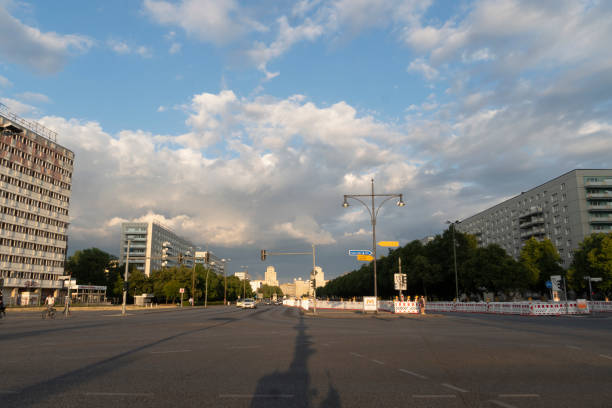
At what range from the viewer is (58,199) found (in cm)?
9181

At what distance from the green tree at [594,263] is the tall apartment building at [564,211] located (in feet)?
44.5

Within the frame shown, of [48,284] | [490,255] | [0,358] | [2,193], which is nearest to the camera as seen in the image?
[0,358]

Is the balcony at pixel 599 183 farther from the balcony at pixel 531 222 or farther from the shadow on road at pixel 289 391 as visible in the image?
the shadow on road at pixel 289 391

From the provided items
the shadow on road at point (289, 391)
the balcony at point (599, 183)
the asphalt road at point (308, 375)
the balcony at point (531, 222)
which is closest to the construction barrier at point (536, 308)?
the asphalt road at point (308, 375)

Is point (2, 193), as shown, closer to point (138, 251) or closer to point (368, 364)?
point (138, 251)

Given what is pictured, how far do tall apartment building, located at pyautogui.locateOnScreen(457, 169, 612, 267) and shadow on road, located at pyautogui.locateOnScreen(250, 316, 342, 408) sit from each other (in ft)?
294

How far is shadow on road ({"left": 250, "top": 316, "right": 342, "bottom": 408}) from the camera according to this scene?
6385mm

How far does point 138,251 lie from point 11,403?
513 feet

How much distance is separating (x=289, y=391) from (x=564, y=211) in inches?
4170

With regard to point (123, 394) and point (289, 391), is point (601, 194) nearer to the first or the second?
point (289, 391)

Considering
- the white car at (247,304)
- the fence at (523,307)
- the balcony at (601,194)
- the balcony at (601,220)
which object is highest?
the balcony at (601,194)

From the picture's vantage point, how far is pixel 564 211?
96.3 m

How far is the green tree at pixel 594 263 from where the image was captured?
6406cm

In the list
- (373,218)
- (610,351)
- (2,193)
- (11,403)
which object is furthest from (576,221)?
(2,193)
